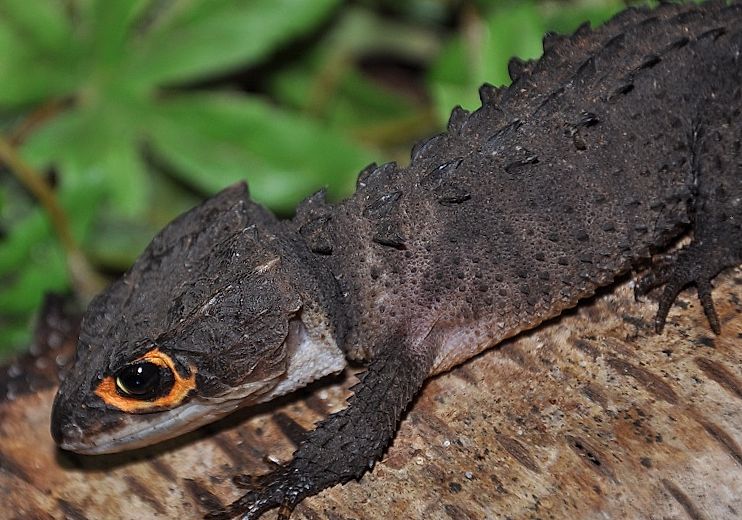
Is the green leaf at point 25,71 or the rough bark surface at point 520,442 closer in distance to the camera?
the rough bark surface at point 520,442

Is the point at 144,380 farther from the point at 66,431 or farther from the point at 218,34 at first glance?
the point at 218,34

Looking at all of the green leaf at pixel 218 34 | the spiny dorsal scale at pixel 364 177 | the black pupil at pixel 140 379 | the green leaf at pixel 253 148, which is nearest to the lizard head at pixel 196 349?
the black pupil at pixel 140 379

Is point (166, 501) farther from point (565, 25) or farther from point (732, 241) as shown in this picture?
point (565, 25)

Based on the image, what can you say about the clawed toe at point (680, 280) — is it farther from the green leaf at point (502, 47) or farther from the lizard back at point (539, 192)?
the green leaf at point (502, 47)

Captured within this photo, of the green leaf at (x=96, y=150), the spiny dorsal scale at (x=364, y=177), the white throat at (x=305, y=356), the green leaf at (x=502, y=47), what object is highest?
the green leaf at (x=96, y=150)

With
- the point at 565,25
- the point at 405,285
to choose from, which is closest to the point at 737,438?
the point at 405,285

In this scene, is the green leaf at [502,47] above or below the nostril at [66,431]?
above

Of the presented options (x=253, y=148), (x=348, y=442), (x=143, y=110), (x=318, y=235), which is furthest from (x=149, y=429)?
(x=143, y=110)
